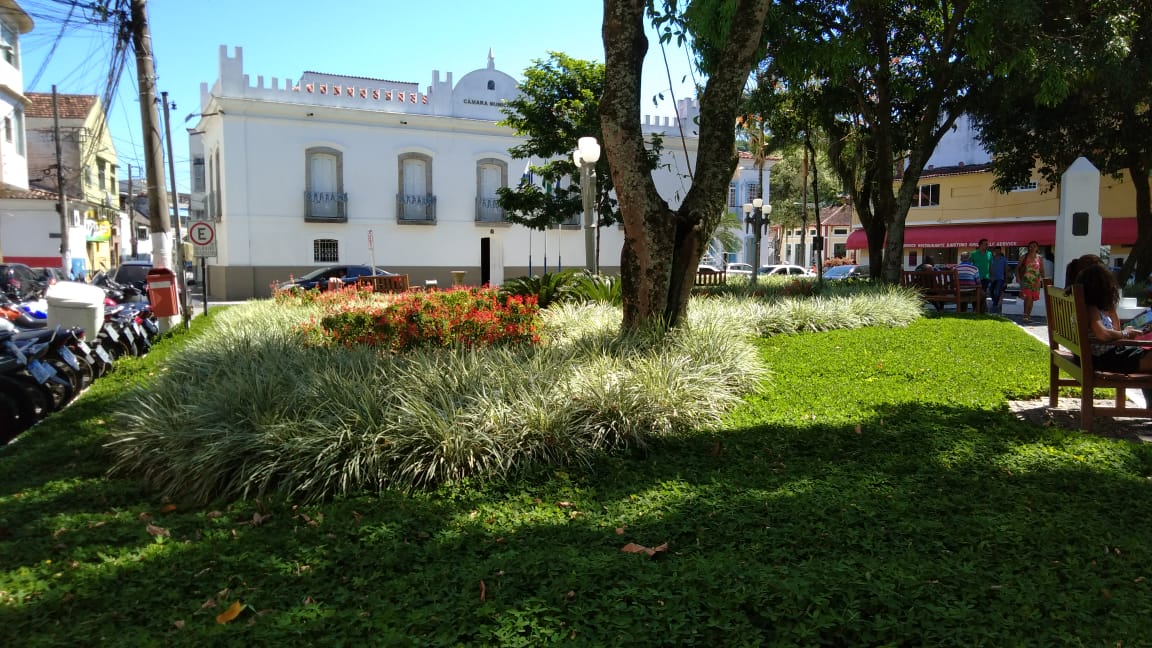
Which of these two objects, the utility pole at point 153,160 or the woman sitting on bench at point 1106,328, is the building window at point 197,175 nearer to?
the utility pole at point 153,160

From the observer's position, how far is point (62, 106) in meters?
38.8

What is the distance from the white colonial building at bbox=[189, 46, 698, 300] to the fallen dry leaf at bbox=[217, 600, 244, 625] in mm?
25685

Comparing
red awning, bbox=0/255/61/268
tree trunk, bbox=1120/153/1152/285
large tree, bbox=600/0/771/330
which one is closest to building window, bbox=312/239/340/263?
red awning, bbox=0/255/61/268

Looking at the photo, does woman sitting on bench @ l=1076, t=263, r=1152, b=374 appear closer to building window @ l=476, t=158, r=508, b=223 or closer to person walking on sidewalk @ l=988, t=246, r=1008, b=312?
person walking on sidewalk @ l=988, t=246, r=1008, b=312

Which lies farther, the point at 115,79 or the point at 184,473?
the point at 115,79

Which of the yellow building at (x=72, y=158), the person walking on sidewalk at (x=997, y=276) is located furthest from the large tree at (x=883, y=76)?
the yellow building at (x=72, y=158)

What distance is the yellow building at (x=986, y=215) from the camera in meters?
30.8

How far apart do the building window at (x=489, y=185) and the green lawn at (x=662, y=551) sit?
28.1 metres

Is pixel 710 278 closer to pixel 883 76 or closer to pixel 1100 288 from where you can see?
pixel 883 76

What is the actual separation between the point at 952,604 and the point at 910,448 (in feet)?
7.18

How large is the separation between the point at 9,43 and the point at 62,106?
19496 millimetres

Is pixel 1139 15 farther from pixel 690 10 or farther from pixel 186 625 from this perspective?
pixel 186 625

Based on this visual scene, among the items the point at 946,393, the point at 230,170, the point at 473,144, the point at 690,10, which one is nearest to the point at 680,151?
the point at 473,144

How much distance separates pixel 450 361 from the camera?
611 centimetres
